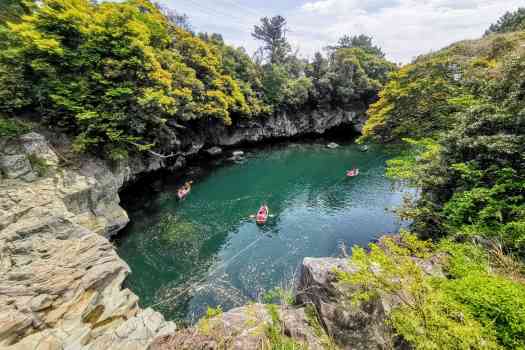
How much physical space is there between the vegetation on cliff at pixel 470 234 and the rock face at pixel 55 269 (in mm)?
5607

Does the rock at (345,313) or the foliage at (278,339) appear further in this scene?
the rock at (345,313)

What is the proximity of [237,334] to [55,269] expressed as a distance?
18.1 feet

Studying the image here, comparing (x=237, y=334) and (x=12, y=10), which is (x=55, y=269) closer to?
(x=237, y=334)

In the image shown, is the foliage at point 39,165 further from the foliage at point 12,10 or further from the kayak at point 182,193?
the foliage at point 12,10

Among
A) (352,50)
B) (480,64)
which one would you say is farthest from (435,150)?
(352,50)

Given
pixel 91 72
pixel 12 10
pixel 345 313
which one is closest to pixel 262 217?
pixel 345 313

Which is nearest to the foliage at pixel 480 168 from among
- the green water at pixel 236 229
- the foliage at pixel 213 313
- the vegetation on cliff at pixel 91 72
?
the green water at pixel 236 229

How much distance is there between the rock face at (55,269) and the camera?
188 inches

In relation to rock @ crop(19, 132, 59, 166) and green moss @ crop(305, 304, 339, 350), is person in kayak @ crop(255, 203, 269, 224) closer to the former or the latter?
green moss @ crop(305, 304, 339, 350)

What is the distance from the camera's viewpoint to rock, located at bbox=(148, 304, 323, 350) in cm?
439

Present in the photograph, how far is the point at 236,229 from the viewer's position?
44.6 ft

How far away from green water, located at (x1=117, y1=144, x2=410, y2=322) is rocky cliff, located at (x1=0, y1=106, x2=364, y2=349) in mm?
1980

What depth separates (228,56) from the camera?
25.6 meters

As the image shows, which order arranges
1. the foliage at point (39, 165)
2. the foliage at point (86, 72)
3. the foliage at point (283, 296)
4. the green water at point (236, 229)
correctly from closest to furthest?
the foliage at point (283, 296), the foliage at point (39, 165), the green water at point (236, 229), the foliage at point (86, 72)
